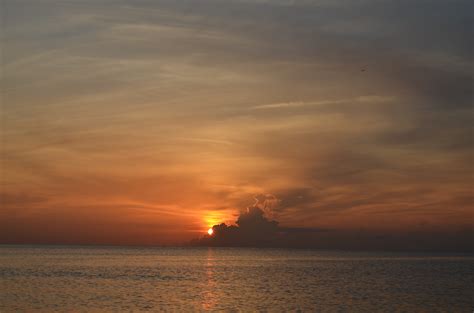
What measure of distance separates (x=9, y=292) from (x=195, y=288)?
22.8 meters

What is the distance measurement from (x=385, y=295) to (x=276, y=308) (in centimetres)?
2124

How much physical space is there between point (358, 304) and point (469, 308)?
11.2 m

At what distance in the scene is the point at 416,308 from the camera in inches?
2258

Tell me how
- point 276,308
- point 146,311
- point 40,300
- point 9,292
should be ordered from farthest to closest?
point 9,292, point 40,300, point 276,308, point 146,311

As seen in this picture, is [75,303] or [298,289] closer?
[75,303]

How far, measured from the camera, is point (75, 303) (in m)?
56.2

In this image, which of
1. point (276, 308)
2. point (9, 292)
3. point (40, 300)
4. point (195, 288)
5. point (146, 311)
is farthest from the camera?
point (195, 288)

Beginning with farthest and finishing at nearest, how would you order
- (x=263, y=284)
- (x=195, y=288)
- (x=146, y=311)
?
1. (x=263, y=284)
2. (x=195, y=288)
3. (x=146, y=311)

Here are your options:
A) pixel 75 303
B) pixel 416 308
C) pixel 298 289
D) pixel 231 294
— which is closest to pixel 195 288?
pixel 231 294

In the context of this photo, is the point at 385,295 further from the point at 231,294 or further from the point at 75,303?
the point at 75,303

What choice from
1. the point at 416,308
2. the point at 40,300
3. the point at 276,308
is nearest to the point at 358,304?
the point at 416,308

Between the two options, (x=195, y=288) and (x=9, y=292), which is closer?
(x=9, y=292)

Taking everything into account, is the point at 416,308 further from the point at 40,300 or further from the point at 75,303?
the point at 40,300

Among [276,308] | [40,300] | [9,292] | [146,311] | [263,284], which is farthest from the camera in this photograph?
[263,284]
